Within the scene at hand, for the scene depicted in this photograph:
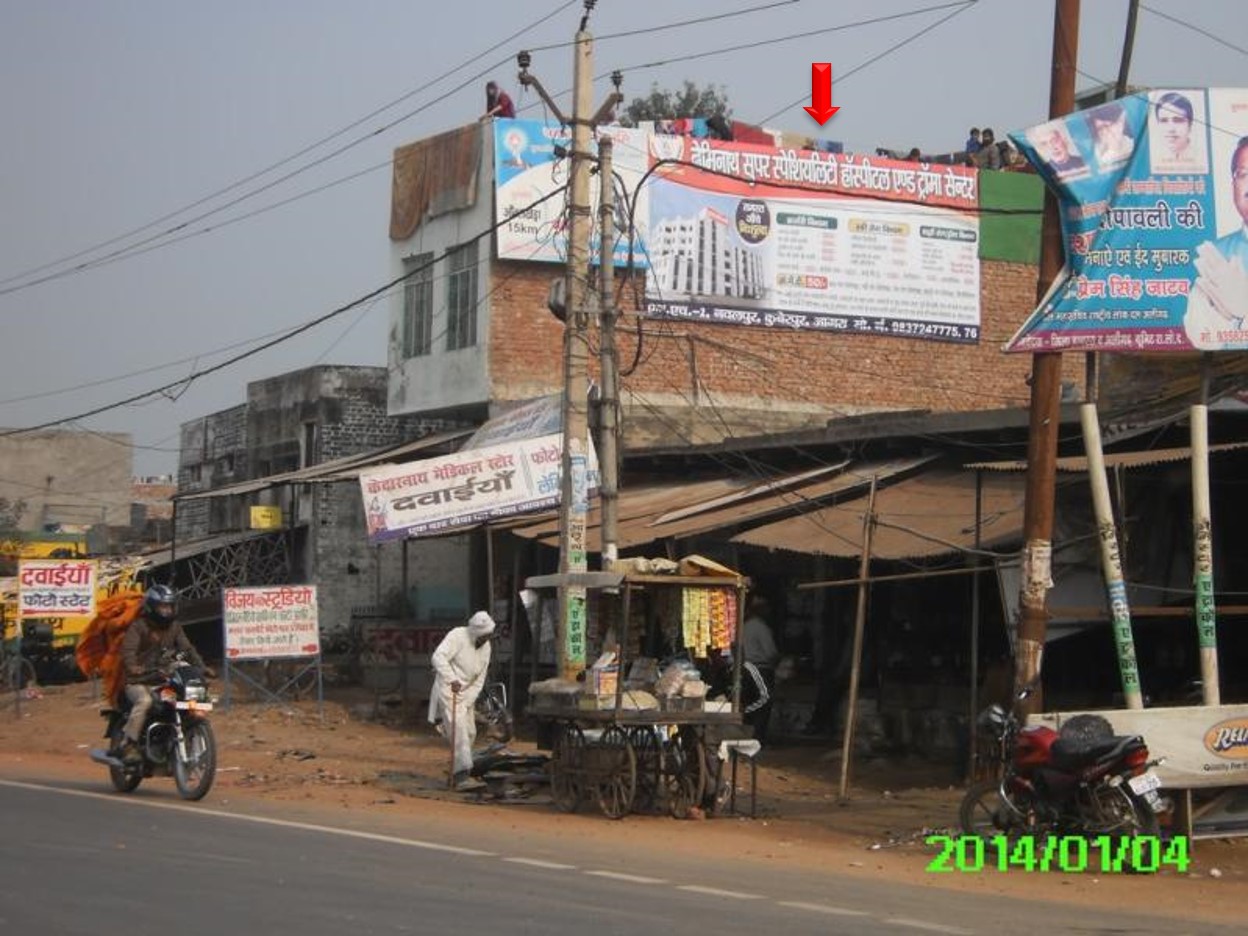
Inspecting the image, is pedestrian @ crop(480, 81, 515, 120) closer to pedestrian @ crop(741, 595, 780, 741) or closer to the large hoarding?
the large hoarding

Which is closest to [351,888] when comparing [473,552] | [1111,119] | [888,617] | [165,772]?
[165,772]

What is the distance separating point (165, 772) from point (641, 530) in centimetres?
719

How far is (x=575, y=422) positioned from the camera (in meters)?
17.1

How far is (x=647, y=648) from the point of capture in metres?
16.3

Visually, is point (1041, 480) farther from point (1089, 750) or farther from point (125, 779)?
point (125, 779)

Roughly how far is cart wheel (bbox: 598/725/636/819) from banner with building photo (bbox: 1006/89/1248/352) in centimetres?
459

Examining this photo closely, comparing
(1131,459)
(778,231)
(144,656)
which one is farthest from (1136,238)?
(778,231)

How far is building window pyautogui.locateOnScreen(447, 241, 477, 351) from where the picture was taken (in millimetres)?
28422

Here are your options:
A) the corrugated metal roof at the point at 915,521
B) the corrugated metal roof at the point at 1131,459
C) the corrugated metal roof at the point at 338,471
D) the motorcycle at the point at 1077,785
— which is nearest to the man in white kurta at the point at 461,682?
the corrugated metal roof at the point at 915,521

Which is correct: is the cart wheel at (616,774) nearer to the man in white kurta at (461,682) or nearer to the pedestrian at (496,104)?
the man in white kurta at (461,682)

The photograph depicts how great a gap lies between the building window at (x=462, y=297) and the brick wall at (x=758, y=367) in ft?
2.13

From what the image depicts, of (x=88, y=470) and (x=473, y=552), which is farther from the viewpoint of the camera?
(x=88, y=470)

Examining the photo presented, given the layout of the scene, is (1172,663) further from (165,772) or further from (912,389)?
(912,389)

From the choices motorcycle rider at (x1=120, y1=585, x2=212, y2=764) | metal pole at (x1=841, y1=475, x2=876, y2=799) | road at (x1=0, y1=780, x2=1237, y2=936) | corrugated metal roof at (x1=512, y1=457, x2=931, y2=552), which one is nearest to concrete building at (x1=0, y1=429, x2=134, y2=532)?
corrugated metal roof at (x1=512, y1=457, x2=931, y2=552)
